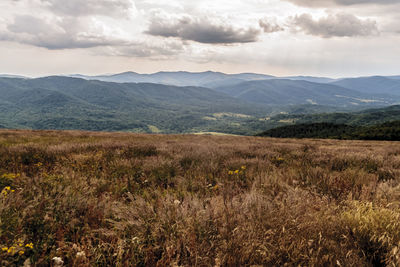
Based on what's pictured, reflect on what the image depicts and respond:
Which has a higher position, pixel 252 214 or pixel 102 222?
pixel 252 214

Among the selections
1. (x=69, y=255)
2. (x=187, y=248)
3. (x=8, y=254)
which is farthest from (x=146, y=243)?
(x=8, y=254)

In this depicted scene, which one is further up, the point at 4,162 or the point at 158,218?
the point at 158,218

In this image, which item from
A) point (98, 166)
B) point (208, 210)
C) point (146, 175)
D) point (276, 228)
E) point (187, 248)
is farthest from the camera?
point (98, 166)

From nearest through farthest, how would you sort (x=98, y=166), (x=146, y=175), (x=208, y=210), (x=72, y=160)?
(x=208, y=210), (x=146, y=175), (x=98, y=166), (x=72, y=160)

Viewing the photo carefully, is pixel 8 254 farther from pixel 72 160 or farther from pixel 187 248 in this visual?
pixel 72 160

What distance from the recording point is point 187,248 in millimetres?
1907

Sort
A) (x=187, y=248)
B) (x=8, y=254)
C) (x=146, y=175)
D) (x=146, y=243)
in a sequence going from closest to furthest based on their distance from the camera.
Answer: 1. (x=8, y=254)
2. (x=187, y=248)
3. (x=146, y=243)
4. (x=146, y=175)

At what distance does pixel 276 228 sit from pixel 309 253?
43 centimetres

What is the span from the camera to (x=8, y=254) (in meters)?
1.78

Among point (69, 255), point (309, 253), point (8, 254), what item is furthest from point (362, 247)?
point (8, 254)

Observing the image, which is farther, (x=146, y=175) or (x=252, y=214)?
(x=146, y=175)

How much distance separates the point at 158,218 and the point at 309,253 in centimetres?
157

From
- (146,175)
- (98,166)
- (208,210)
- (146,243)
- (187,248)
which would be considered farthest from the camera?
(98,166)

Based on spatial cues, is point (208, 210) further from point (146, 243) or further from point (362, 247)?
point (362, 247)
